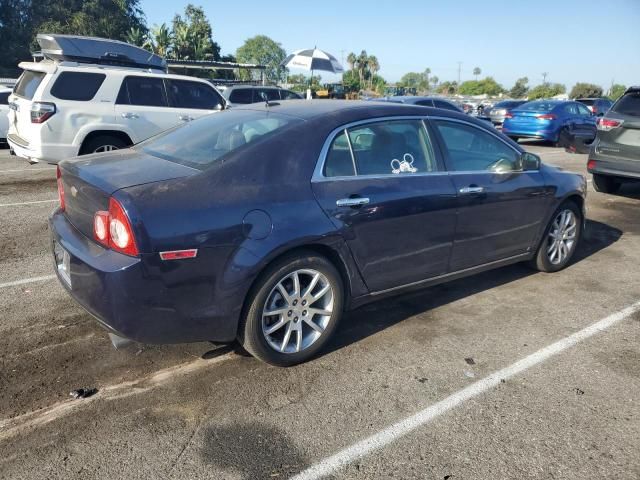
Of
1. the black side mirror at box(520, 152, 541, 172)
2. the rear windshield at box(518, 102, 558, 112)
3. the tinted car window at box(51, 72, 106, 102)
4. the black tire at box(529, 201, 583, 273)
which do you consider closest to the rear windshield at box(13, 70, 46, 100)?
the tinted car window at box(51, 72, 106, 102)

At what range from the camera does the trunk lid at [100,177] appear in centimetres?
287

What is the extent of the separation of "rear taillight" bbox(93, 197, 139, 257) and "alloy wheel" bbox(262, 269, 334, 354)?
86 cm

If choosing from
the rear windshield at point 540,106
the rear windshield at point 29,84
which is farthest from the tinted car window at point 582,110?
the rear windshield at point 29,84

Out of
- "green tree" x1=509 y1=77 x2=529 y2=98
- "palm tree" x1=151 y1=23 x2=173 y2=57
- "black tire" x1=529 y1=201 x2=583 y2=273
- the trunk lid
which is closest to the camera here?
the trunk lid

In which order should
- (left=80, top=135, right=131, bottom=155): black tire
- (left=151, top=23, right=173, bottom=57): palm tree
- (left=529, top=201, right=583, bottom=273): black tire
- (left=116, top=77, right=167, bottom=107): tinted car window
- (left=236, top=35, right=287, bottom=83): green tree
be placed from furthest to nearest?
(left=236, top=35, right=287, bottom=83): green tree < (left=151, top=23, right=173, bottom=57): palm tree < (left=116, top=77, right=167, bottom=107): tinted car window < (left=80, top=135, right=131, bottom=155): black tire < (left=529, top=201, right=583, bottom=273): black tire

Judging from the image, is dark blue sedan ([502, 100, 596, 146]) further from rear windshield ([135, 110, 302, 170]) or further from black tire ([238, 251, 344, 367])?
black tire ([238, 251, 344, 367])

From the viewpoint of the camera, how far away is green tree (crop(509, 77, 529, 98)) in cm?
10626

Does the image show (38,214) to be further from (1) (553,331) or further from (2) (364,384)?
(1) (553,331)

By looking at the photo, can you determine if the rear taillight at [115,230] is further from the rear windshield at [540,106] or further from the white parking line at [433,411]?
the rear windshield at [540,106]

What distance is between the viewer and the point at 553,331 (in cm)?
394

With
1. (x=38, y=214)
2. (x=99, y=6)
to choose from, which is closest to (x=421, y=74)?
(x=99, y=6)

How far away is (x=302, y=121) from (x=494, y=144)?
6.24 ft

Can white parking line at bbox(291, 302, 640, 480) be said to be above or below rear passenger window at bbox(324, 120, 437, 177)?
below

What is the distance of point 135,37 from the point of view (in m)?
52.2
